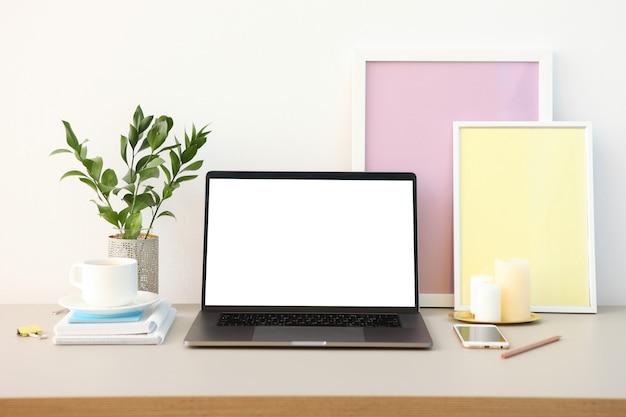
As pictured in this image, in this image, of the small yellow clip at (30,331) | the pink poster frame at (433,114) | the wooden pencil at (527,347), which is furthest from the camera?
the pink poster frame at (433,114)

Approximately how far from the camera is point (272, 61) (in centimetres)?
136

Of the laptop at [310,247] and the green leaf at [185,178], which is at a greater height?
the green leaf at [185,178]

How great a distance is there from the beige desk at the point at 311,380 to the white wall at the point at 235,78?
0.36 meters

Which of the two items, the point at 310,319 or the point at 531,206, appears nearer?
the point at 310,319

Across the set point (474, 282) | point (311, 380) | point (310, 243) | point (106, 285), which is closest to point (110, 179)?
point (106, 285)

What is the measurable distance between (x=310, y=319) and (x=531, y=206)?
522 mm

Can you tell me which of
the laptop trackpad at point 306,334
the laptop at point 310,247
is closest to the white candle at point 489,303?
→ the laptop at point 310,247

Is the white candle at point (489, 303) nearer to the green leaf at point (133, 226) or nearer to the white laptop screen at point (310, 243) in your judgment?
the white laptop screen at point (310, 243)

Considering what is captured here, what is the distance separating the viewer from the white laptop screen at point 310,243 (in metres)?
1.23

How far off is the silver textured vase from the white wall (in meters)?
0.11

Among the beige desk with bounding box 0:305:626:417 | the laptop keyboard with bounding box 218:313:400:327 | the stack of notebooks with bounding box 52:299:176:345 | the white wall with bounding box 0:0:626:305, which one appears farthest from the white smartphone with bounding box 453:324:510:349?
the stack of notebooks with bounding box 52:299:176:345

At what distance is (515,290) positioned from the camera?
1.20m

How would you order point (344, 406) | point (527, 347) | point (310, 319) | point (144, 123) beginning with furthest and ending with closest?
point (144, 123), point (310, 319), point (527, 347), point (344, 406)

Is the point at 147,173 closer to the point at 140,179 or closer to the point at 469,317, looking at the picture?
the point at 140,179
